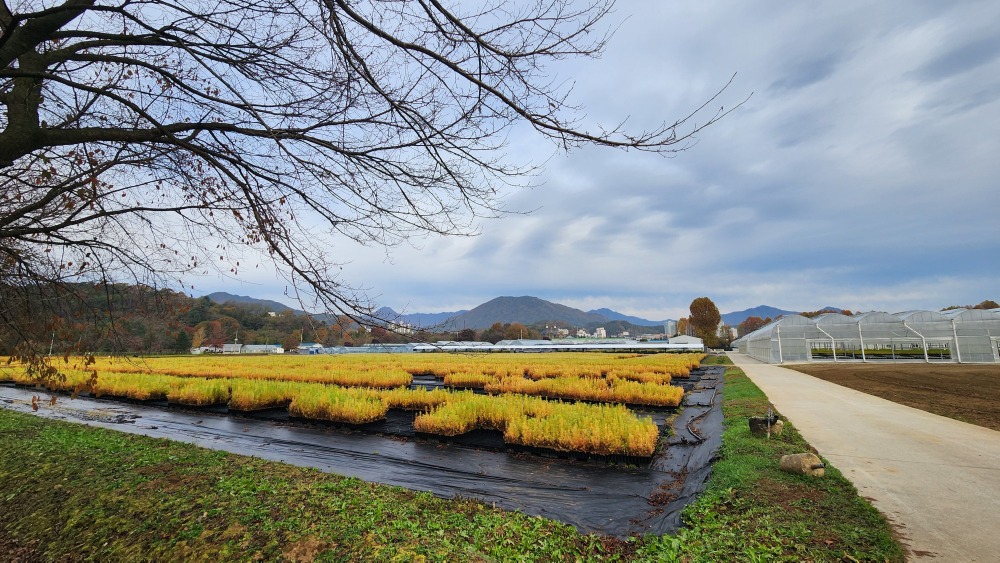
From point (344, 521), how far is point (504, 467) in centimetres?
361

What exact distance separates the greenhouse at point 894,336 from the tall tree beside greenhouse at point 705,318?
5111 cm

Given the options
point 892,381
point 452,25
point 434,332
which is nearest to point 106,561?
point 434,332

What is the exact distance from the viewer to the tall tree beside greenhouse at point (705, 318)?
87.3m

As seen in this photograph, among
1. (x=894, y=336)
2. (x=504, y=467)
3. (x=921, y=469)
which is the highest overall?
(x=894, y=336)

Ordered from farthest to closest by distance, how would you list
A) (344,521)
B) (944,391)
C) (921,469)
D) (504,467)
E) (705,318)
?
(705,318) → (944,391) → (504,467) → (921,469) → (344,521)

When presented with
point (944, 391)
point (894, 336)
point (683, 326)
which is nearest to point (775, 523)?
point (944, 391)

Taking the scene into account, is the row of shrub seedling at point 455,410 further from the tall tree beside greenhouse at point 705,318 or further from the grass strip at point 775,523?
the tall tree beside greenhouse at point 705,318

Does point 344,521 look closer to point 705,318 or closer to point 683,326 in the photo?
point 705,318

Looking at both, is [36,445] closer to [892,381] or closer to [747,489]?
[747,489]

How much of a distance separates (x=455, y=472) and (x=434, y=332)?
191 inches

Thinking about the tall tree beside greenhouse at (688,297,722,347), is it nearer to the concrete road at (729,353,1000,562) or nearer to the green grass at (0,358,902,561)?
the concrete road at (729,353,1000,562)

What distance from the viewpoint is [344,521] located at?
423 centimetres

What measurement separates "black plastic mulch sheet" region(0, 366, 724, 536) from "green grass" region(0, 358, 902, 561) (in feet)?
2.23

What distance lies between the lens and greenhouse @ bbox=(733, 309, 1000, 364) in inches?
1001
